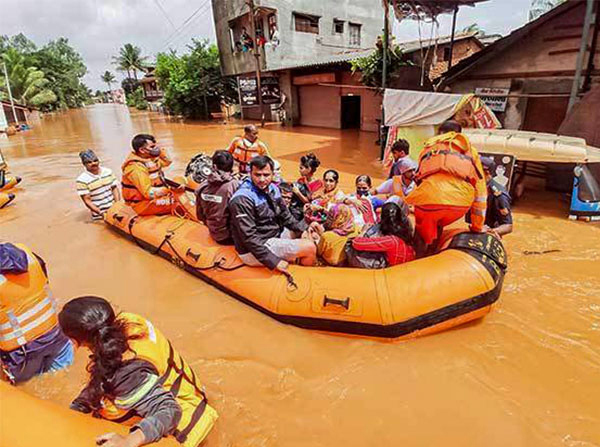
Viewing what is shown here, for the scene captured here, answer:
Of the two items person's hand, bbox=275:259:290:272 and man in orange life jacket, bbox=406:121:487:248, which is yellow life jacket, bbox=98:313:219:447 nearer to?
person's hand, bbox=275:259:290:272

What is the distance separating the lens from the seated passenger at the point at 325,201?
415 centimetres

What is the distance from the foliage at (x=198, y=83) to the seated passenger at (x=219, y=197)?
2219cm

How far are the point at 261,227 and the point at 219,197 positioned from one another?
0.60 meters

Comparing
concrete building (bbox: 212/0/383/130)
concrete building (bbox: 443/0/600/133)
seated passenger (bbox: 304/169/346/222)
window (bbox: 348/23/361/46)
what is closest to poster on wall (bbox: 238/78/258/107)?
concrete building (bbox: 212/0/383/130)

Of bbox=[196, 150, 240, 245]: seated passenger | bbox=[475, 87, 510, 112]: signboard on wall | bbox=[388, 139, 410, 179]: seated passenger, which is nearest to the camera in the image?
bbox=[196, 150, 240, 245]: seated passenger

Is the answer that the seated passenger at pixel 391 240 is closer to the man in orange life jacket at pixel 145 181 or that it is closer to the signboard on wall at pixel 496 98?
the man in orange life jacket at pixel 145 181

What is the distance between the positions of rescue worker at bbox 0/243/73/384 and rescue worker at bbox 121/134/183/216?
7.46 ft

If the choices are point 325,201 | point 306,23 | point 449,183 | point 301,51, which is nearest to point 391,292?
point 449,183

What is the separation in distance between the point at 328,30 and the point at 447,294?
70.8ft

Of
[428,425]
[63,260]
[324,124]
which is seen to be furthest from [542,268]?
[324,124]

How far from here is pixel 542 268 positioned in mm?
4133

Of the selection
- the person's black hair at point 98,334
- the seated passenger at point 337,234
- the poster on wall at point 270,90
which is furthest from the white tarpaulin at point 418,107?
the poster on wall at point 270,90

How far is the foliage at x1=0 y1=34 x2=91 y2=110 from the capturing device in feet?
106

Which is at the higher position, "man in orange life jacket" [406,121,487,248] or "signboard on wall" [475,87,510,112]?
"signboard on wall" [475,87,510,112]
